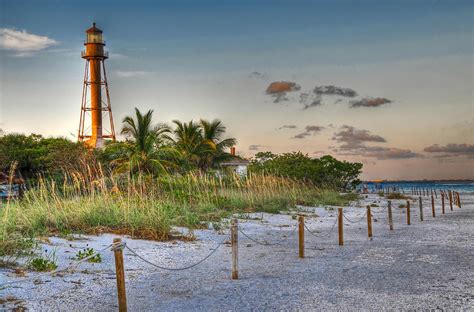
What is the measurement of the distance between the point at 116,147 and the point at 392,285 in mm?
21625

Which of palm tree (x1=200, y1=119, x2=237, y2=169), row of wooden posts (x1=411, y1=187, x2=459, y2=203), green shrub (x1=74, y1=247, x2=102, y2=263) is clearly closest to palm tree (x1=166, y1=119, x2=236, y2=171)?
palm tree (x1=200, y1=119, x2=237, y2=169)

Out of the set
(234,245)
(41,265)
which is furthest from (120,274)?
(234,245)

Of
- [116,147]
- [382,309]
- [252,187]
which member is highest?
[116,147]

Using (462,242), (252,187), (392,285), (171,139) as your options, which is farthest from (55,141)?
(392,285)

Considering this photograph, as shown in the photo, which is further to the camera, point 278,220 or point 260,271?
point 278,220

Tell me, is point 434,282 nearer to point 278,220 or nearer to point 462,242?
point 462,242

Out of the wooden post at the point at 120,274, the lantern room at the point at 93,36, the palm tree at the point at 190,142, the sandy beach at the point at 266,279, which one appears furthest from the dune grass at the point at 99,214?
the lantern room at the point at 93,36

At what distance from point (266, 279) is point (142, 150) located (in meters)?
18.5

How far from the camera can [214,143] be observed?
1531 inches

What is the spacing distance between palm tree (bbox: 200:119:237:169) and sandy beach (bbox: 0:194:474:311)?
77.9 ft

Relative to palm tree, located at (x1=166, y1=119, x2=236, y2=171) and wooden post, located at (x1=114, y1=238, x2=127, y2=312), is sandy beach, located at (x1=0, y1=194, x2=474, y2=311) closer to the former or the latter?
wooden post, located at (x1=114, y1=238, x2=127, y2=312)

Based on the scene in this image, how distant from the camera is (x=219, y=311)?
24.0 ft

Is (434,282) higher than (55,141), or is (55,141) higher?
(55,141)

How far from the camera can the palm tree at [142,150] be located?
86.9ft
